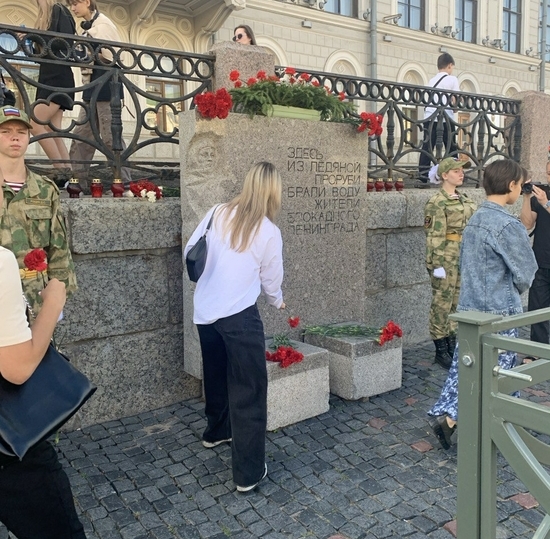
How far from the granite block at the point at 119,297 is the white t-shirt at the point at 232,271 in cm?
120

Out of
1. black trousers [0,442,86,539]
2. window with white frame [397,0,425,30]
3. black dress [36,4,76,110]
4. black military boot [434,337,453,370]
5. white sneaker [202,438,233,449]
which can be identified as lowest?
white sneaker [202,438,233,449]

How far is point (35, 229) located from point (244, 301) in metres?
1.28

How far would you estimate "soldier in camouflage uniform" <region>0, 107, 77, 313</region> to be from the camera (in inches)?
127

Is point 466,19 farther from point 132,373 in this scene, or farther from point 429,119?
point 132,373

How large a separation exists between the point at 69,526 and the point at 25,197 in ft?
6.15

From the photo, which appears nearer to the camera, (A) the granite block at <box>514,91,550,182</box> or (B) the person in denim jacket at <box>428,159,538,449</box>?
(B) the person in denim jacket at <box>428,159,538,449</box>

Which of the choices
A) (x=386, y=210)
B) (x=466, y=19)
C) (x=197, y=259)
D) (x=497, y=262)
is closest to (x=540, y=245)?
(x=386, y=210)

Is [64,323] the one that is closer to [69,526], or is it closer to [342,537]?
[69,526]

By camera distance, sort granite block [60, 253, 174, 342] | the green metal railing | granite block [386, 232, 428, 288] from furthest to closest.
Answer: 1. granite block [386, 232, 428, 288]
2. granite block [60, 253, 174, 342]
3. the green metal railing

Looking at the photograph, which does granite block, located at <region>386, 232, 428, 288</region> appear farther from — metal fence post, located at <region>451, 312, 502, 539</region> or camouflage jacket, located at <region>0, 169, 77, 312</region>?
metal fence post, located at <region>451, 312, 502, 539</region>

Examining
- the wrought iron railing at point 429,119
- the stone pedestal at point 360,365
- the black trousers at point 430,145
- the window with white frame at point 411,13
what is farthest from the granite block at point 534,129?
the window with white frame at point 411,13

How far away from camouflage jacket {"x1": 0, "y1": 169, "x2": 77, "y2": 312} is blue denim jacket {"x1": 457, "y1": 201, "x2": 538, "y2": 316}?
255 centimetres

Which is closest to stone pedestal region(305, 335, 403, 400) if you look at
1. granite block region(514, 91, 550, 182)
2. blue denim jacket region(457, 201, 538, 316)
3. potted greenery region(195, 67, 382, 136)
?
blue denim jacket region(457, 201, 538, 316)

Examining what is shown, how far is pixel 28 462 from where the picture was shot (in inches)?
82.9
